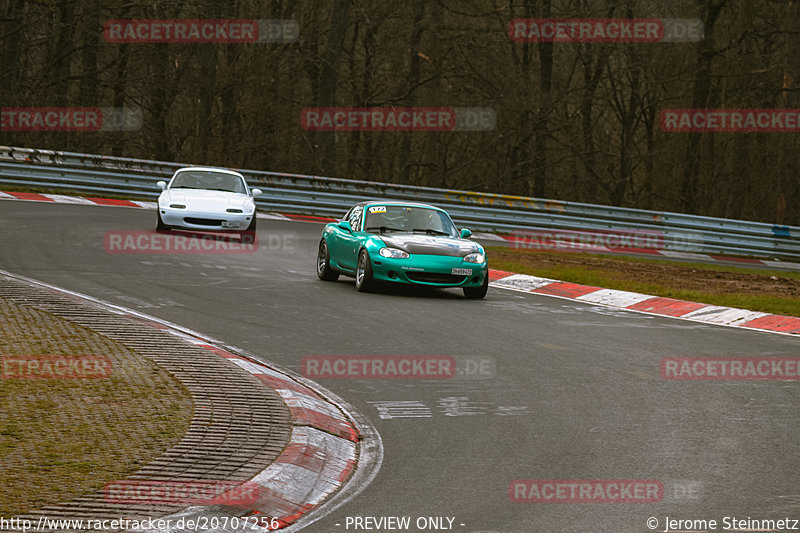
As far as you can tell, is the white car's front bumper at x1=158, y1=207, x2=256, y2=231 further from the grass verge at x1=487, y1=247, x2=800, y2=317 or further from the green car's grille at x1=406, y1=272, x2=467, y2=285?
the green car's grille at x1=406, y1=272, x2=467, y2=285

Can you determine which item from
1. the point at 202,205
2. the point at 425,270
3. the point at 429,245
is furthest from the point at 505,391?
the point at 202,205

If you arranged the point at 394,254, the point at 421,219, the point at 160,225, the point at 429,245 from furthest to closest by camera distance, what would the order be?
the point at 160,225, the point at 421,219, the point at 429,245, the point at 394,254

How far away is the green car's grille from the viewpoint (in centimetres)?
1422

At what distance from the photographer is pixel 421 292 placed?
50.4ft

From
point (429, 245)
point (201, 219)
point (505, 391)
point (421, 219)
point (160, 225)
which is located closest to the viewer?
point (505, 391)

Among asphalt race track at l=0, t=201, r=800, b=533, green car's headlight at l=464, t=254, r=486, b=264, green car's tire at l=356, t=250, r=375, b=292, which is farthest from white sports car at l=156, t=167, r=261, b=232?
green car's headlight at l=464, t=254, r=486, b=264

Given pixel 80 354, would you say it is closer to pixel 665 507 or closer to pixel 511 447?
pixel 511 447

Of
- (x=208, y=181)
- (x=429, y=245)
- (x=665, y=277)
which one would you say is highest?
(x=208, y=181)

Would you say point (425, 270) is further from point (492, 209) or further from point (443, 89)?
point (443, 89)

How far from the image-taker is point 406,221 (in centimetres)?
1530

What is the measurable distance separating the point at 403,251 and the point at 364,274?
25.5 inches

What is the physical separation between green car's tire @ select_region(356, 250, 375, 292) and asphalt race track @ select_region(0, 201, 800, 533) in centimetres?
25

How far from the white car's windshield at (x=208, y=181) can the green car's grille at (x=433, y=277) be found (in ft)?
24.7

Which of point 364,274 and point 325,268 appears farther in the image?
point 325,268
